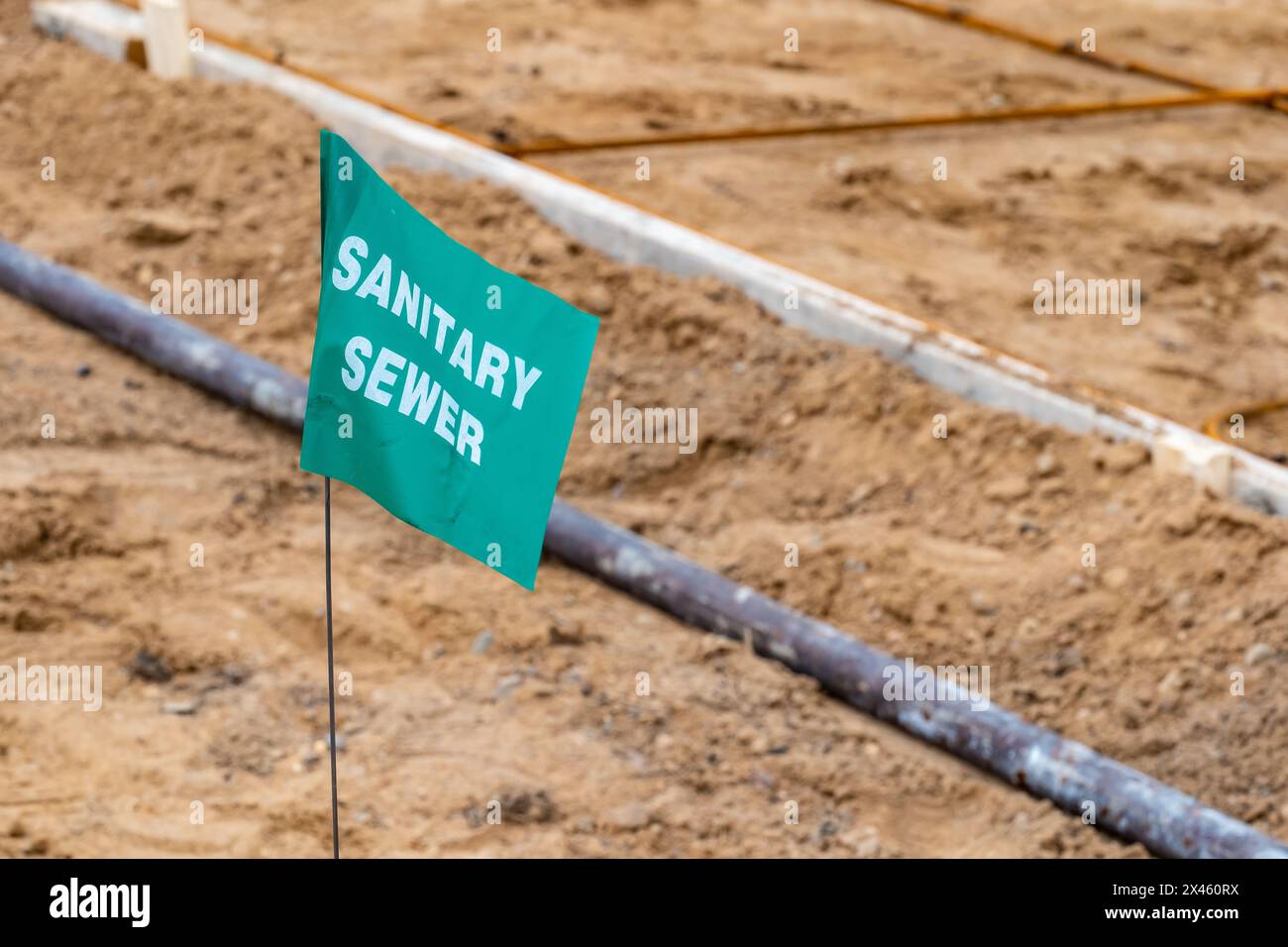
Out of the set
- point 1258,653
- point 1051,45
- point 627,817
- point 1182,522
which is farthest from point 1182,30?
point 627,817

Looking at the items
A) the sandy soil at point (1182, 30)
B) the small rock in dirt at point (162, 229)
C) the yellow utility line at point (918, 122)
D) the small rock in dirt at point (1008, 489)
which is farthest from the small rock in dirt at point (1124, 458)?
the sandy soil at point (1182, 30)

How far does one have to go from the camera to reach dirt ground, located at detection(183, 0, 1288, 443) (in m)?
6.58

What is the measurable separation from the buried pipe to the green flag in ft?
5.23

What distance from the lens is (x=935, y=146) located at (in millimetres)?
8016

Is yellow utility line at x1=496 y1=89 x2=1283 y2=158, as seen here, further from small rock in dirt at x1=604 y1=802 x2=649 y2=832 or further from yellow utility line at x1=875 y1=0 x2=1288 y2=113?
small rock in dirt at x1=604 y1=802 x2=649 y2=832

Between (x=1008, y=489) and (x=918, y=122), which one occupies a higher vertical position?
(x=918, y=122)

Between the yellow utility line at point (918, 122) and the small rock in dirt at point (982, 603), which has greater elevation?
the yellow utility line at point (918, 122)

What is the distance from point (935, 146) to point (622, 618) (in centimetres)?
384

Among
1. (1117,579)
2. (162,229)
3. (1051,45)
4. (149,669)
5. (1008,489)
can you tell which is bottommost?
(149,669)

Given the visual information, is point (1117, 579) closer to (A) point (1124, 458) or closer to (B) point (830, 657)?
(A) point (1124, 458)

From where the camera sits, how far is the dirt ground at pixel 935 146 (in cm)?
658

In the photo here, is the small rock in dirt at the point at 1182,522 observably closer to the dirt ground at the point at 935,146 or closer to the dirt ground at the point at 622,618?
the dirt ground at the point at 622,618

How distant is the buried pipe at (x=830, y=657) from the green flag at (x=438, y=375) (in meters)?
1.59

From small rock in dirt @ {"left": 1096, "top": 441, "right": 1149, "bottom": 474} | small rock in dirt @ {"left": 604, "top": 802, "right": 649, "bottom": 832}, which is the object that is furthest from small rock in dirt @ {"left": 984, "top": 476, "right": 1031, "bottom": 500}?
small rock in dirt @ {"left": 604, "top": 802, "right": 649, "bottom": 832}
